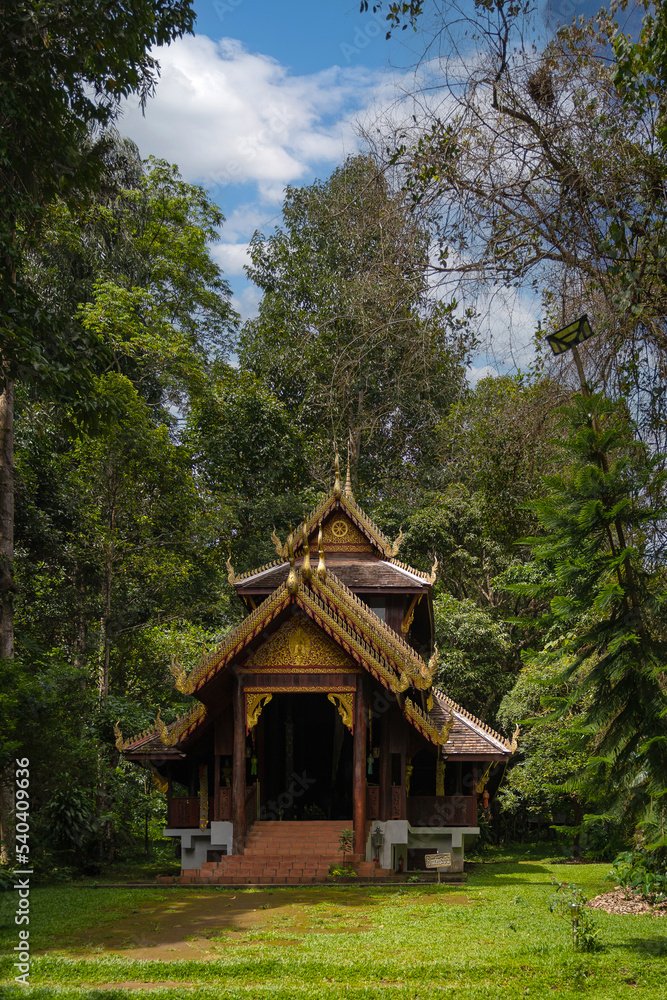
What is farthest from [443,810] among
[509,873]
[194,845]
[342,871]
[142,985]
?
[142,985]

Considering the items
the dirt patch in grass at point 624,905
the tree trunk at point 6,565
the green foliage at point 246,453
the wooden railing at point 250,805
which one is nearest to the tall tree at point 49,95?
the tree trunk at point 6,565

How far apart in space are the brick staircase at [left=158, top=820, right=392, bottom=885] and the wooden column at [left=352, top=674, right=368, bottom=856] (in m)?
0.37

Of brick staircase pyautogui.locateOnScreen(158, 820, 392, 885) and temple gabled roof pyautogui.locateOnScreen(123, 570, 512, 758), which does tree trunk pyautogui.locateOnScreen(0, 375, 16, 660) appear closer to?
temple gabled roof pyautogui.locateOnScreen(123, 570, 512, 758)

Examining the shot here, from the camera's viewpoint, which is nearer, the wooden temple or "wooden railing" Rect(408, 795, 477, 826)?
the wooden temple

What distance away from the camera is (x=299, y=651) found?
1644cm

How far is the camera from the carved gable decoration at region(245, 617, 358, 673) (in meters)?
16.3

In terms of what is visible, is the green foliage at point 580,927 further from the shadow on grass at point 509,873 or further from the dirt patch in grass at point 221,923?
the shadow on grass at point 509,873

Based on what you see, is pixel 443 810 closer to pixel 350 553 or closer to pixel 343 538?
pixel 350 553

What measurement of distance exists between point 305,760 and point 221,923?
34.5 feet

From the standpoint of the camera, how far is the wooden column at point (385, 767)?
16703 mm

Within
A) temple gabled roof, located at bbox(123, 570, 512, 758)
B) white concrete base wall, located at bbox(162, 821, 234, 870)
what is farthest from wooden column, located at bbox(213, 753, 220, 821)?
temple gabled roof, located at bbox(123, 570, 512, 758)

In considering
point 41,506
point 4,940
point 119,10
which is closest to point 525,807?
point 41,506

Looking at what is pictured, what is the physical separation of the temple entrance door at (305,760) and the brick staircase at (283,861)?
238 cm

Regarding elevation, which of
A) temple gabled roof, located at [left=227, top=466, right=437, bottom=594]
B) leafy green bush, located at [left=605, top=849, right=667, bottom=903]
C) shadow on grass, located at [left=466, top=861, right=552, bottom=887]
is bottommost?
shadow on grass, located at [left=466, top=861, right=552, bottom=887]
